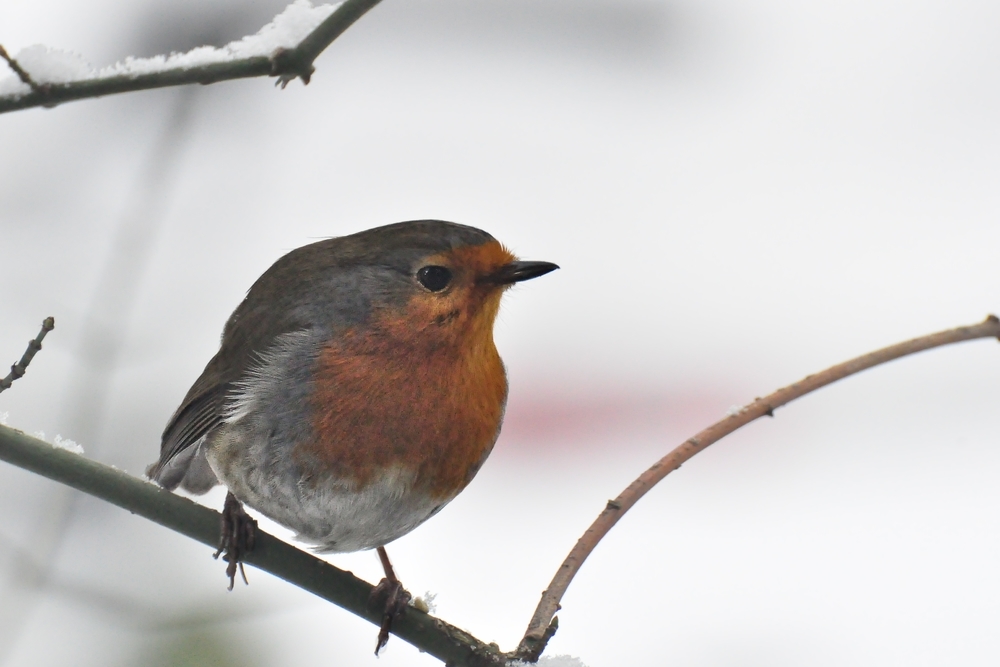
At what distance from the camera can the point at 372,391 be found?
2.42 metres

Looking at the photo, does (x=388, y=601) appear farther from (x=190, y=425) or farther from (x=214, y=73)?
(x=214, y=73)

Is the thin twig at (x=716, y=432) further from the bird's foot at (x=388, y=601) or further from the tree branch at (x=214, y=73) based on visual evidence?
the tree branch at (x=214, y=73)

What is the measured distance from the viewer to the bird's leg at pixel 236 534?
7.29ft

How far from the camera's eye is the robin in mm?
2398

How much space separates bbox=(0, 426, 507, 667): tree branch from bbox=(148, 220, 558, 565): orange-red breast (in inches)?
8.1

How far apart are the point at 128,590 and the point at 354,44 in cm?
340

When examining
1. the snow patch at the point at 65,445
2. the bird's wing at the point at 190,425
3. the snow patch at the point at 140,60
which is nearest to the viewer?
the snow patch at the point at 140,60

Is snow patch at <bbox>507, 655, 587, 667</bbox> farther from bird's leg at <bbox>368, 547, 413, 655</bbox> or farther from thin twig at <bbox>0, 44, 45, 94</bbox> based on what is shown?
thin twig at <bbox>0, 44, 45, 94</bbox>

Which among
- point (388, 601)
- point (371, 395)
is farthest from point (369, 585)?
point (371, 395)

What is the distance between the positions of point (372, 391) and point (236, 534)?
415 millimetres

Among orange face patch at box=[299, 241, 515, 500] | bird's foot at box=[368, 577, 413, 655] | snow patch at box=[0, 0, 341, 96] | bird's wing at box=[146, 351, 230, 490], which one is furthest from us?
bird's wing at box=[146, 351, 230, 490]

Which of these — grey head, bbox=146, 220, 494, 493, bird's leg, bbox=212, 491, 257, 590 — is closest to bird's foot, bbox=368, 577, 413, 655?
bird's leg, bbox=212, 491, 257, 590

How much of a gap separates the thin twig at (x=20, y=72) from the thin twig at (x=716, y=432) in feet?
3.52

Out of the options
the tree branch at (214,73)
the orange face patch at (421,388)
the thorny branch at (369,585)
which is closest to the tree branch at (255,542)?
the thorny branch at (369,585)
